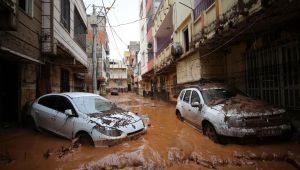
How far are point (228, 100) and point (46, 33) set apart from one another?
318 inches

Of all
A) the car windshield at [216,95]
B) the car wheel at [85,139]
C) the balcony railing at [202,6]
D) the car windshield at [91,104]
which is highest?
the balcony railing at [202,6]

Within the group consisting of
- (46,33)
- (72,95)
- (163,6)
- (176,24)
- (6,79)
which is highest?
(163,6)

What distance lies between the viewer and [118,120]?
6172 millimetres

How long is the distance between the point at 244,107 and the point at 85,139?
4.32 metres

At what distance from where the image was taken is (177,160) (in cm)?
467

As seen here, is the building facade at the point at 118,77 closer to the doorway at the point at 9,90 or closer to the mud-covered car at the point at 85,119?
the doorway at the point at 9,90

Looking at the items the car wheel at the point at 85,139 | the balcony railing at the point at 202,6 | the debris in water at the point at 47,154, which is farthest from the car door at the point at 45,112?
the balcony railing at the point at 202,6

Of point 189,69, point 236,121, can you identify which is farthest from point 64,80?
point 236,121

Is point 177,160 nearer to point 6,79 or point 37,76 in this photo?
point 6,79

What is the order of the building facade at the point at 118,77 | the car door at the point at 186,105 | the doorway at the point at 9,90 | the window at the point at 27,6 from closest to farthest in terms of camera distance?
the car door at the point at 186,105 → the doorway at the point at 9,90 → the window at the point at 27,6 → the building facade at the point at 118,77

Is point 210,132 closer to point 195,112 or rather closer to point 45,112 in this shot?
point 195,112

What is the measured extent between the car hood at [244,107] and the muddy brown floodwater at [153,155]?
770 mm

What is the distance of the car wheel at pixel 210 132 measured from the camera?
5734 mm

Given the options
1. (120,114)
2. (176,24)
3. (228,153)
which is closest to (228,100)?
(228,153)
